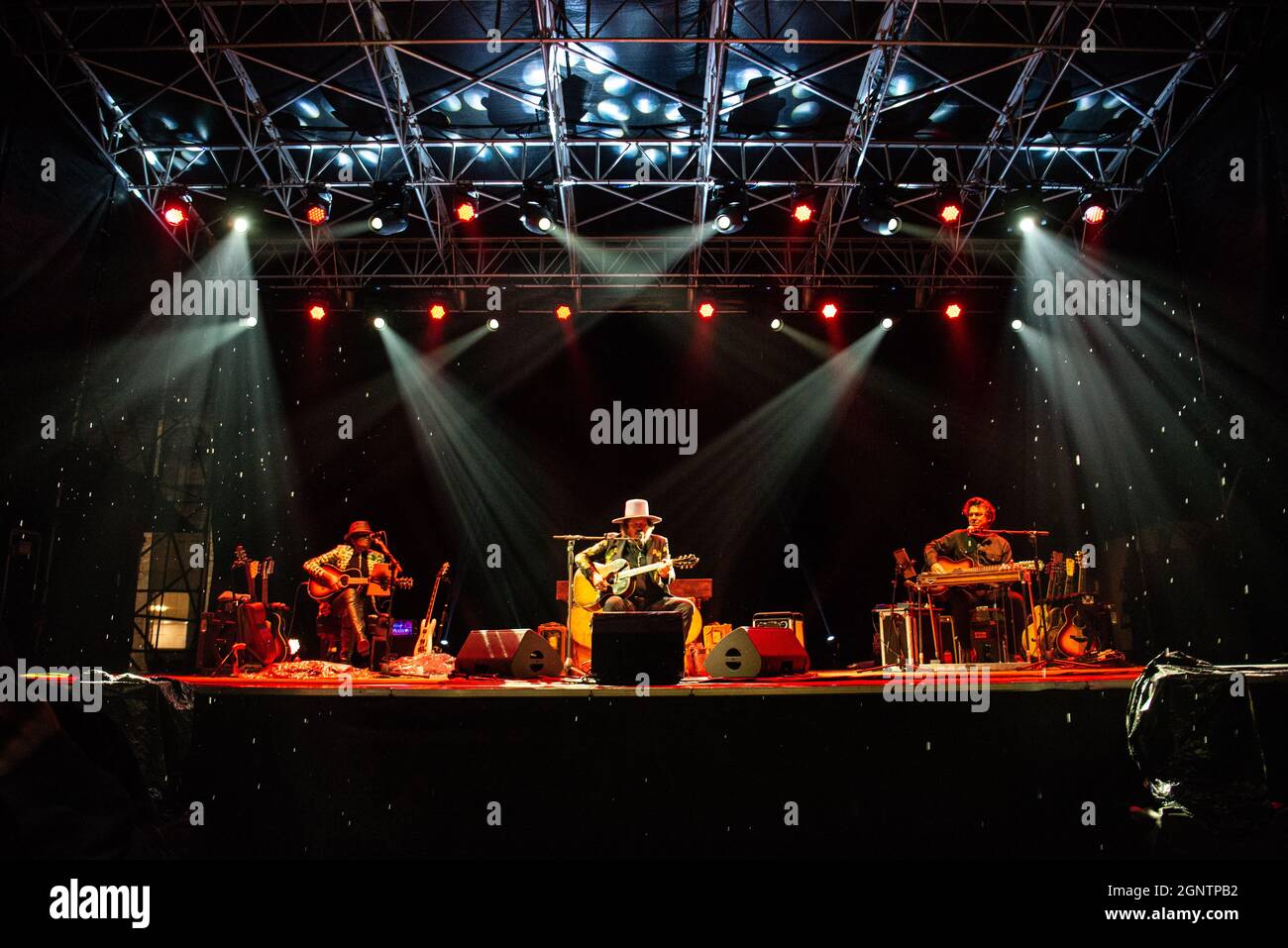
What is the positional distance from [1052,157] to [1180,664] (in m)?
6.23

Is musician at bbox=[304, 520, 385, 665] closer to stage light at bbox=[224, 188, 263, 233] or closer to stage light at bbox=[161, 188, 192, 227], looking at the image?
stage light at bbox=[224, 188, 263, 233]

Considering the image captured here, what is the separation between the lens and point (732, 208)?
8.65 metres

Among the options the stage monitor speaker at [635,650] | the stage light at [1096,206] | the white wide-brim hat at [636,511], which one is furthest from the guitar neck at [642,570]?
the stage light at [1096,206]

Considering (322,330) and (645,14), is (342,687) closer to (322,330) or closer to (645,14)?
(645,14)

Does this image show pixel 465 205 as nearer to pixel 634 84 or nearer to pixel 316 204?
pixel 316 204

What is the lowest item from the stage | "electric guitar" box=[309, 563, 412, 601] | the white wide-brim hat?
the stage

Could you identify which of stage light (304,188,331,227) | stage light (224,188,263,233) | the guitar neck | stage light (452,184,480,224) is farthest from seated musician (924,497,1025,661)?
stage light (224,188,263,233)

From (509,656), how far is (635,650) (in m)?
1.16

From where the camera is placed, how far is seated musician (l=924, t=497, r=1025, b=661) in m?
7.46

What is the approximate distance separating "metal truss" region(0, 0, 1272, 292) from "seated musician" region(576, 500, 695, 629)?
369cm

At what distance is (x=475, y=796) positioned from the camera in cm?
472

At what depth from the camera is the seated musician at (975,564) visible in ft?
24.5

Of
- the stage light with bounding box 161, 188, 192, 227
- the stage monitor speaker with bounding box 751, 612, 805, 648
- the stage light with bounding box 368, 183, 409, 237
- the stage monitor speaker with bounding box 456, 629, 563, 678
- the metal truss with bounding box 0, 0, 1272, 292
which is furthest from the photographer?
the stage monitor speaker with bounding box 751, 612, 805, 648

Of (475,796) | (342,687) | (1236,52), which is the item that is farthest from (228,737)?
(1236,52)
